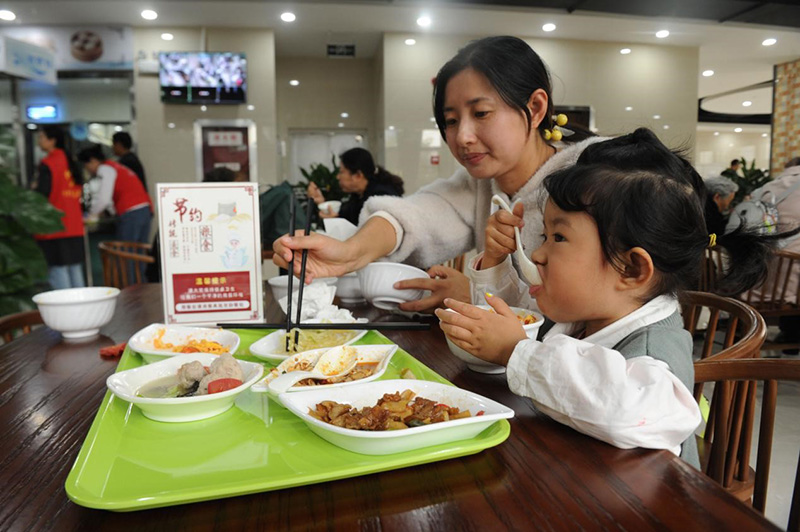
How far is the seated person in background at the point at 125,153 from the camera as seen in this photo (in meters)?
6.28

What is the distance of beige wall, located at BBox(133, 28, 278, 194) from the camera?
22.4ft

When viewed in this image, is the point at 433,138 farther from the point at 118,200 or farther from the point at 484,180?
the point at 484,180

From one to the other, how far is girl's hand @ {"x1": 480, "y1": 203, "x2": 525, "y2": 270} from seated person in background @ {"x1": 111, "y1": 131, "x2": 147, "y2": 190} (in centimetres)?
619

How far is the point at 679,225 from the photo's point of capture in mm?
881

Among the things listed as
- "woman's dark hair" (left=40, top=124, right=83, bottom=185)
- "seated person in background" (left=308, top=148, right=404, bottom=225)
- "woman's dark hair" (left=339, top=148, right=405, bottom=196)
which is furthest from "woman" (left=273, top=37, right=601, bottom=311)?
"woman's dark hair" (left=40, top=124, right=83, bottom=185)

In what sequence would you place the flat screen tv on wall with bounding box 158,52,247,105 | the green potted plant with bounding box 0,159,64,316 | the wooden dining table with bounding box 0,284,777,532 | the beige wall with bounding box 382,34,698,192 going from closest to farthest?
the wooden dining table with bounding box 0,284,777,532, the green potted plant with bounding box 0,159,64,316, the flat screen tv on wall with bounding box 158,52,247,105, the beige wall with bounding box 382,34,698,192

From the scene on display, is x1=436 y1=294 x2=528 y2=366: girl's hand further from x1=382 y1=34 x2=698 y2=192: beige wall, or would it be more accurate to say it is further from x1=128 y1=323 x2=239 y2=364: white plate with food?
x1=382 y1=34 x2=698 y2=192: beige wall

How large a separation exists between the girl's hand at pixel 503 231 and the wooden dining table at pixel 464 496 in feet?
1.59

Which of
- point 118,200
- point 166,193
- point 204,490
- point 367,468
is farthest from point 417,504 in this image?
point 118,200

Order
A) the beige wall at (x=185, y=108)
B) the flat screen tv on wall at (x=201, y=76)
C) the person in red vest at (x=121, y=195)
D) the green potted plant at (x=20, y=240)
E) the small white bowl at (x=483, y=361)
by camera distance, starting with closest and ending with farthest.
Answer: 1. the small white bowl at (x=483, y=361)
2. the green potted plant at (x=20, y=240)
3. the person in red vest at (x=121, y=195)
4. the flat screen tv on wall at (x=201, y=76)
5. the beige wall at (x=185, y=108)

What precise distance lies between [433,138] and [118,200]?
4.05 metres

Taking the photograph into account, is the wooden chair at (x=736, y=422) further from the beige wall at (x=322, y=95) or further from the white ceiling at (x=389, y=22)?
the beige wall at (x=322, y=95)

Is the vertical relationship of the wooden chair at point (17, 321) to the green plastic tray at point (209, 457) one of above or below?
below

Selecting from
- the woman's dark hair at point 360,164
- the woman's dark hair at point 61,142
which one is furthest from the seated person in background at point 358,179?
the woman's dark hair at point 61,142
